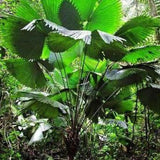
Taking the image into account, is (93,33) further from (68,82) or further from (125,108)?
(125,108)

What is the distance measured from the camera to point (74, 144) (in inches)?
112

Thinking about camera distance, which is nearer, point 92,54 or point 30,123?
point 92,54

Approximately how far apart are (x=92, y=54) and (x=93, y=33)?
2.49ft

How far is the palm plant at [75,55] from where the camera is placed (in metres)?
2.79

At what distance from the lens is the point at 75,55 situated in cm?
343

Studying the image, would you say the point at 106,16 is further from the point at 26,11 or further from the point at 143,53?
the point at 26,11

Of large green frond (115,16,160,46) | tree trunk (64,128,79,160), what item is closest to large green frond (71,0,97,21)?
large green frond (115,16,160,46)

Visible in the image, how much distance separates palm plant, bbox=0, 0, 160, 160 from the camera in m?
2.79

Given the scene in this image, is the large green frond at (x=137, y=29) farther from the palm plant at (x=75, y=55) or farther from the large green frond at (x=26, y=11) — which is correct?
the large green frond at (x=26, y=11)

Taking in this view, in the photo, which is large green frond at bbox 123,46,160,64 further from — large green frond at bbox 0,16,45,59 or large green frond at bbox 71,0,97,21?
large green frond at bbox 0,16,45,59

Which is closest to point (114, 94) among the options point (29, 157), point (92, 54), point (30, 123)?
point (92, 54)

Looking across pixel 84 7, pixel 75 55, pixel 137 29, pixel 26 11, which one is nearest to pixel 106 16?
pixel 84 7

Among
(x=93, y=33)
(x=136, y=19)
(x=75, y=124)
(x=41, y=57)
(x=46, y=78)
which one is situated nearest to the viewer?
(x=93, y=33)

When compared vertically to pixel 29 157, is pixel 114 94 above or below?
above
